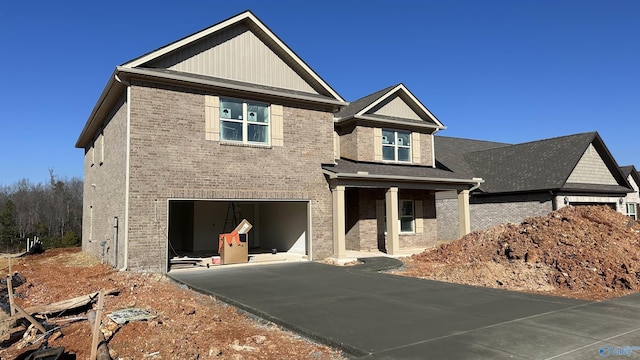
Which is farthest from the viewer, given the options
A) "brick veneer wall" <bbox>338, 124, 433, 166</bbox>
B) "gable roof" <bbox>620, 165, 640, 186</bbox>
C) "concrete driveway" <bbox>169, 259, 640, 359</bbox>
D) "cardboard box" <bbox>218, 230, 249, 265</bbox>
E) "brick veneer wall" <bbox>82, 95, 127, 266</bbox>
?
"gable roof" <bbox>620, 165, 640, 186</bbox>

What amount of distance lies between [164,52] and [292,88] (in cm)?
471

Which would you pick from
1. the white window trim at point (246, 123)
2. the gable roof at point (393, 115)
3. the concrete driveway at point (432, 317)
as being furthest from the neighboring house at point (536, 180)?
the concrete driveway at point (432, 317)

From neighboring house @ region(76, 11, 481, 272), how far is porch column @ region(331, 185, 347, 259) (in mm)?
41

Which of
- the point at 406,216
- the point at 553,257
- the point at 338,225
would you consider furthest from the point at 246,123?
the point at 553,257

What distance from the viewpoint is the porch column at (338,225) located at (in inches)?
600

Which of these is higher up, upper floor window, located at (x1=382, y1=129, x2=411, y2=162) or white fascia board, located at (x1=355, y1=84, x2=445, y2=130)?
white fascia board, located at (x1=355, y1=84, x2=445, y2=130)

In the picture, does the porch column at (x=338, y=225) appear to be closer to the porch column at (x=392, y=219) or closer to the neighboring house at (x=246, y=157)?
the neighboring house at (x=246, y=157)

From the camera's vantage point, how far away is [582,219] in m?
14.1

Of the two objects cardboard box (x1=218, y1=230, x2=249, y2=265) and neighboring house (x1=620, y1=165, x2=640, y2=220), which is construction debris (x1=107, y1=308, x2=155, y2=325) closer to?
cardboard box (x1=218, y1=230, x2=249, y2=265)

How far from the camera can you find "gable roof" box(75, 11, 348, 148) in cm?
1234

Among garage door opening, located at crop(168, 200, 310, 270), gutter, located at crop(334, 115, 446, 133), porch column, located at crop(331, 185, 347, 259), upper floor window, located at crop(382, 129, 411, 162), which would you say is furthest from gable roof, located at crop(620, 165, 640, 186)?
garage door opening, located at crop(168, 200, 310, 270)

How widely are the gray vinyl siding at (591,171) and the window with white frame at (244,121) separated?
1699 centimetres

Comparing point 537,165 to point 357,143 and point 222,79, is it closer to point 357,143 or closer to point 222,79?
point 357,143

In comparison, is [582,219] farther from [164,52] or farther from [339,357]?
[164,52]
